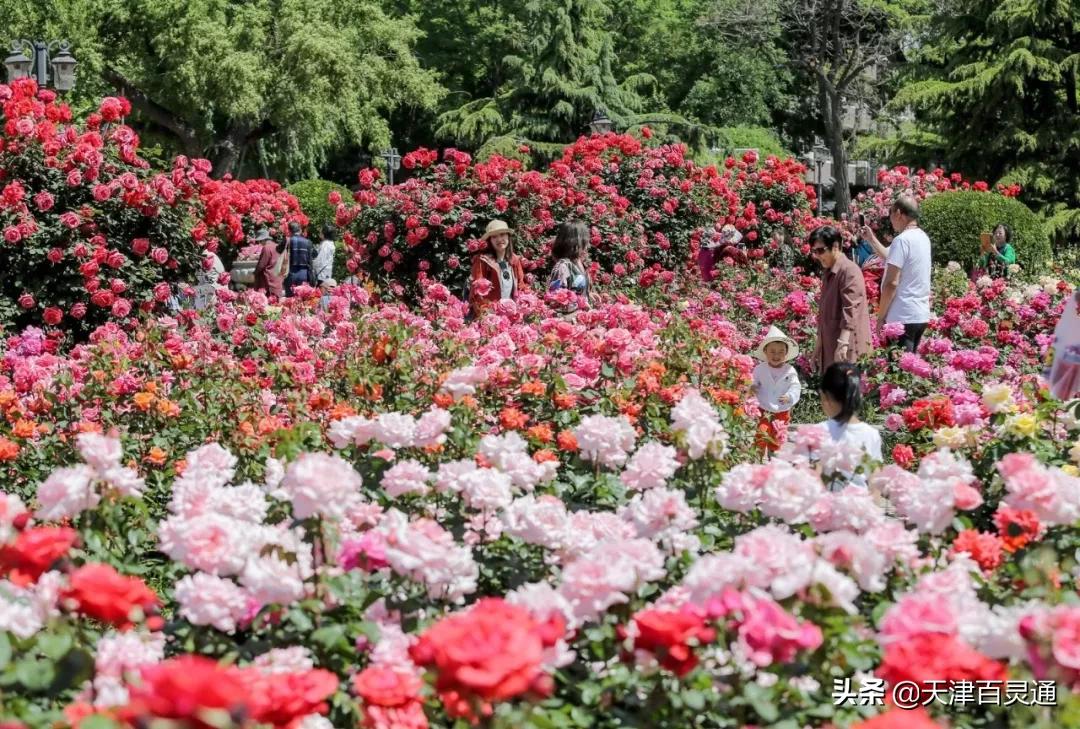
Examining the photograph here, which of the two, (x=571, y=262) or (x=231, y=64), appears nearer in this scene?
(x=571, y=262)

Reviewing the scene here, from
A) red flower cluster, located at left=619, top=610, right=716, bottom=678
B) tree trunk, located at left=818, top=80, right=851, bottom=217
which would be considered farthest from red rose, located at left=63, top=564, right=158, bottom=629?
tree trunk, located at left=818, top=80, right=851, bottom=217

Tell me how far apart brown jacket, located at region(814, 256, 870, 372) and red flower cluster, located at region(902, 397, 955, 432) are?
1.74m

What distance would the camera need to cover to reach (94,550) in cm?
292

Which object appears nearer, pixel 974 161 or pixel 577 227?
pixel 577 227

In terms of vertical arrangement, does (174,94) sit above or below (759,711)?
below

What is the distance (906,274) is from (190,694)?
240 inches

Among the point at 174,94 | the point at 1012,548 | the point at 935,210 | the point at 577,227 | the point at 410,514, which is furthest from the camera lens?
the point at 174,94

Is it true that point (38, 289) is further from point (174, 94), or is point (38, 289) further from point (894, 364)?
point (174, 94)

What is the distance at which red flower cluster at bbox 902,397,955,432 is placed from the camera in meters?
4.57

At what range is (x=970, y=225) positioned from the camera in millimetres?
15414

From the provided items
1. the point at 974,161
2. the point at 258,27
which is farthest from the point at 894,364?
the point at 258,27

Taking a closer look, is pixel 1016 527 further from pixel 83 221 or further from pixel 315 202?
pixel 315 202

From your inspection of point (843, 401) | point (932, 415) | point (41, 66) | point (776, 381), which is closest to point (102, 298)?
point (776, 381)

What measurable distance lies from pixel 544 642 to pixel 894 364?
5.14 m
